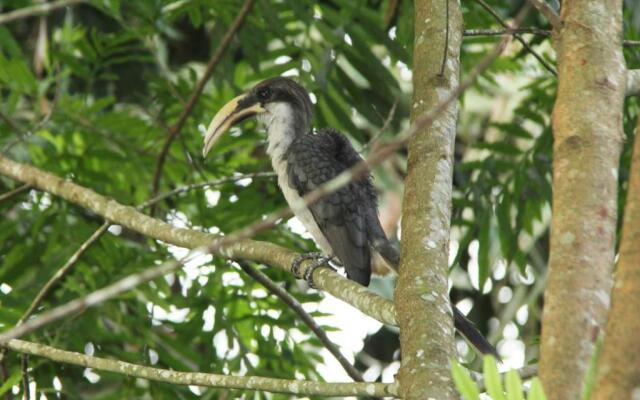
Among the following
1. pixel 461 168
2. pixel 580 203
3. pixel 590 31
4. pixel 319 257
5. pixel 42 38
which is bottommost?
pixel 580 203

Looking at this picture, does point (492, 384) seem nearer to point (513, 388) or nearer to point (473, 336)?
point (513, 388)

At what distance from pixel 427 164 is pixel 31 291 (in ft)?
7.77

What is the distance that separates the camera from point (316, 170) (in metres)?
5.11

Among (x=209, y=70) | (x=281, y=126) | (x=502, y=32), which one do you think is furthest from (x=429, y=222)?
(x=281, y=126)

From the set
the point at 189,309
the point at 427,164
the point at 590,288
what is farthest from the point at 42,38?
the point at 590,288

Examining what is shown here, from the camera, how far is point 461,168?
555cm

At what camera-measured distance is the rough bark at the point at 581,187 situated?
6.55 feet

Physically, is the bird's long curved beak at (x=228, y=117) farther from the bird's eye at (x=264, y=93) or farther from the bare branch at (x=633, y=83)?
the bare branch at (x=633, y=83)

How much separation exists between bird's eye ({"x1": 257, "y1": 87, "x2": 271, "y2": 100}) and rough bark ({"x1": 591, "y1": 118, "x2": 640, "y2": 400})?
4093mm

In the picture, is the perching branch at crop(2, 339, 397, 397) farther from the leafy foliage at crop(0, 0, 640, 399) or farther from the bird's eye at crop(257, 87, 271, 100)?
the bird's eye at crop(257, 87, 271, 100)

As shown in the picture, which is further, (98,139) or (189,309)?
(98,139)

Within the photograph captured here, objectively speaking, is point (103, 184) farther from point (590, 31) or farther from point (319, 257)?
point (590, 31)

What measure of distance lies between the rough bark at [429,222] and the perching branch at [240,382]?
105 mm

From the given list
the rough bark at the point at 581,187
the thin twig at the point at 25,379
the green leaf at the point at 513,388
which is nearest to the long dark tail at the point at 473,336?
the rough bark at the point at 581,187
